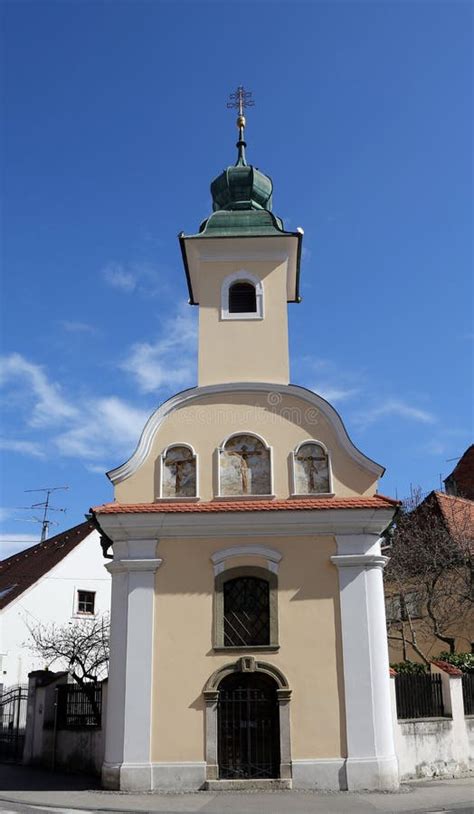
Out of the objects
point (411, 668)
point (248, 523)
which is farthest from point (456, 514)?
point (248, 523)

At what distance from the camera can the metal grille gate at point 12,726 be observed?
20969 millimetres

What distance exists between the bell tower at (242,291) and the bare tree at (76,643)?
10320mm

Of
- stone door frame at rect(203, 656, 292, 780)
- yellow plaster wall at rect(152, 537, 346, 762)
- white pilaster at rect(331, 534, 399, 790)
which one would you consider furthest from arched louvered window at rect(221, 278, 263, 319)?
stone door frame at rect(203, 656, 292, 780)

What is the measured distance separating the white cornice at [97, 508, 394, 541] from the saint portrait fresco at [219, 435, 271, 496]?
75cm

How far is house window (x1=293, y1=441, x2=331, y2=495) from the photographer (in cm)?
1633

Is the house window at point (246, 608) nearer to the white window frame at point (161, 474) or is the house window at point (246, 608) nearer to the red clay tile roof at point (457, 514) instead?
the white window frame at point (161, 474)

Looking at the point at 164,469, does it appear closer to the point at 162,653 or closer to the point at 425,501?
the point at 162,653

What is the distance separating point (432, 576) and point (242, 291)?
14236 millimetres

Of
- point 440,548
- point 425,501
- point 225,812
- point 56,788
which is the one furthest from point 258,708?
point 425,501

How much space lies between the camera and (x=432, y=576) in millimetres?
28156

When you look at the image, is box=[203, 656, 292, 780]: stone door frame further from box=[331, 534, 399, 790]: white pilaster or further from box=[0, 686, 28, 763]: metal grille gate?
box=[0, 686, 28, 763]: metal grille gate

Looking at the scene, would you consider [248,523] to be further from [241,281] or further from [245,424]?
[241,281]

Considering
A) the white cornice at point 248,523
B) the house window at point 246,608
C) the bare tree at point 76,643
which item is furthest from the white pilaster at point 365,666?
the bare tree at point 76,643

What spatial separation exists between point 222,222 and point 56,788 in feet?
42.1
